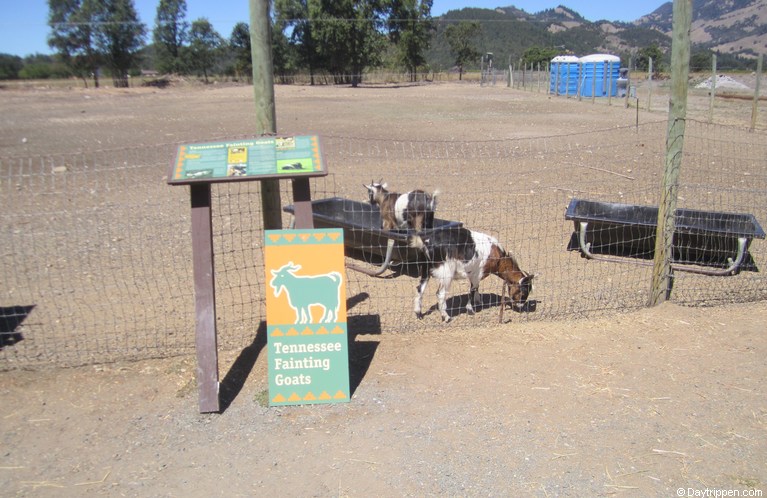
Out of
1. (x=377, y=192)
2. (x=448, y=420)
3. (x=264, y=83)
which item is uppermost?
(x=264, y=83)

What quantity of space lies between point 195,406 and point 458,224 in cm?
351

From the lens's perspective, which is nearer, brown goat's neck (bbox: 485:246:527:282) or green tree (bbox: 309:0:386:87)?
brown goat's neck (bbox: 485:246:527:282)

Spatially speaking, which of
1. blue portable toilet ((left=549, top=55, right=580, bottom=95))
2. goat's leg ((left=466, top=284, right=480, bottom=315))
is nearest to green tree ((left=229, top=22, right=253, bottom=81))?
Answer: blue portable toilet ((left=549, top=55, right=580, bottom=95))

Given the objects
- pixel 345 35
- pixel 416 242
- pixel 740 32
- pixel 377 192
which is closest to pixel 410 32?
pixel 345 35

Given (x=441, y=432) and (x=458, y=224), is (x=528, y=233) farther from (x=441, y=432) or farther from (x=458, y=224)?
(x=441, y=432)

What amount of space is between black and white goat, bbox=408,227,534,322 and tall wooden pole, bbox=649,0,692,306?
1302mm

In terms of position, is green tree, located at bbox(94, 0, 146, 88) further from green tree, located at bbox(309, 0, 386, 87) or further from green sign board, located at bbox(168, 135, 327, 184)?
green sign board, located at bbox(168, 135, 327, 184)

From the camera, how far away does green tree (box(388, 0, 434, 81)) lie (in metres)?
65.2

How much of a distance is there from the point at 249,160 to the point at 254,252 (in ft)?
11.2

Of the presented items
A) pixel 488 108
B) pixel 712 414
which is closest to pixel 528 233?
pixel 712 414

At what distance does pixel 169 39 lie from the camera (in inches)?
2552

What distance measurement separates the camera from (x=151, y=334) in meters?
5.79

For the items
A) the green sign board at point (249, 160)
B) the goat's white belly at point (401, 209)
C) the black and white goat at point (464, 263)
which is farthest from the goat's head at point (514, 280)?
the green sign board at point (249, 160)

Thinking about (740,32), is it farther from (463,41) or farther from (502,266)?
(502,266)
